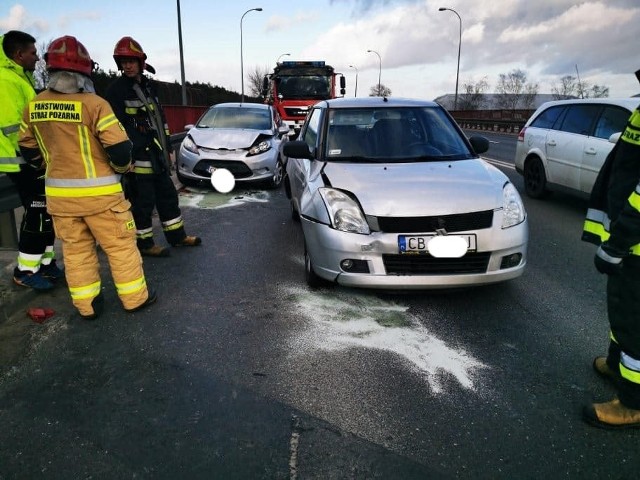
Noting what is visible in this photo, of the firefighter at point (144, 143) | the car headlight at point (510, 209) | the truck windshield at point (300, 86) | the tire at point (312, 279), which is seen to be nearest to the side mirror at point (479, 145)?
the car headlight at point (510, 209)

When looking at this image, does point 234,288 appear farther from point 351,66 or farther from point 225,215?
point 351,66

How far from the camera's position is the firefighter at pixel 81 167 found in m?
3.13

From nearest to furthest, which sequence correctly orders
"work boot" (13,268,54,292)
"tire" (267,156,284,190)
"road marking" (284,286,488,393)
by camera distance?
"road marking" (284,286,488,393)
"work boot" (13,268,54,292)
"tire" (267,156,284,190)

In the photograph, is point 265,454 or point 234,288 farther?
point 234,288

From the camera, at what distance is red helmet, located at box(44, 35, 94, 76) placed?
121 inches

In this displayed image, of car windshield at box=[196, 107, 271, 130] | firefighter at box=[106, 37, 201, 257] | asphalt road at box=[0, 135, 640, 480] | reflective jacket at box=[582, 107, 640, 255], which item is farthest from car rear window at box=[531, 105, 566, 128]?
firefighter at box=[106, 37, 201, 257]

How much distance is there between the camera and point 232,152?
8289 mm

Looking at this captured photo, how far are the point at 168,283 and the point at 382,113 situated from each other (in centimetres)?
269

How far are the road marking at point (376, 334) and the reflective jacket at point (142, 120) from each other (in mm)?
2088

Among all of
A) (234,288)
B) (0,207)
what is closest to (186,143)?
(0,207)

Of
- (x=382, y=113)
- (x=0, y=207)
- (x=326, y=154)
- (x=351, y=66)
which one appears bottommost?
(x=0, y=207)

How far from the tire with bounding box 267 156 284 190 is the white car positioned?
14.4ft

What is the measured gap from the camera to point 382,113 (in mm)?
4859

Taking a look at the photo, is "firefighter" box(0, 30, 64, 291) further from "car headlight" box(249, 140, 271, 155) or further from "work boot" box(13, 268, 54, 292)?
"car headlight" box(249, 140, 271, 155)
